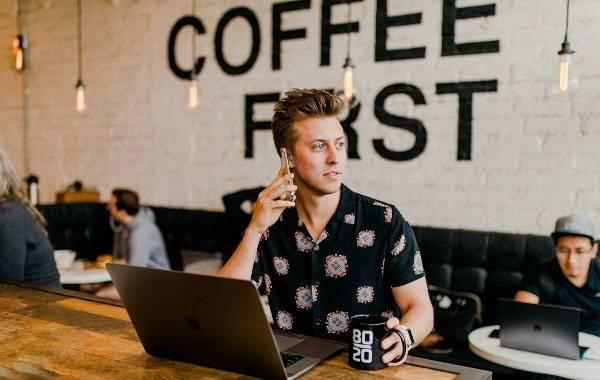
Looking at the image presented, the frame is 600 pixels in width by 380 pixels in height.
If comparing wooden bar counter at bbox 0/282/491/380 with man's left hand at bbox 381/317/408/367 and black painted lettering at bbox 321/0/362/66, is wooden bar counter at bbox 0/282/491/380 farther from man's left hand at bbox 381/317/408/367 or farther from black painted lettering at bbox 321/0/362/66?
black painted lettering at bbox 321/0/362/66

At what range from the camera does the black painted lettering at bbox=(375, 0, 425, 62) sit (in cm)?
354

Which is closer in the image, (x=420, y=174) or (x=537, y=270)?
(x=537, y=270)

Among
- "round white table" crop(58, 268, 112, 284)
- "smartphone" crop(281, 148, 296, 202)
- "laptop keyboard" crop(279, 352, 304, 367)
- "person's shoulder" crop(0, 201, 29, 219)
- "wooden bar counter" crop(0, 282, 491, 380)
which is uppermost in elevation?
"smartphone" crop(281, 148, 296, 202)

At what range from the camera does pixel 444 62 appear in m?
3.46

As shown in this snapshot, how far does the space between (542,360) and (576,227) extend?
80cm

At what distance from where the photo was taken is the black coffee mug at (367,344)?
45.6 inches

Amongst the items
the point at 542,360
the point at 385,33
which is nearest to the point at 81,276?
the point at 385,33

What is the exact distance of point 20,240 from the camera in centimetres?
225

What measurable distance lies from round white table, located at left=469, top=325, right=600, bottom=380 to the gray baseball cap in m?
0.46

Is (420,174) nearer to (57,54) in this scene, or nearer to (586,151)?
(586,151)

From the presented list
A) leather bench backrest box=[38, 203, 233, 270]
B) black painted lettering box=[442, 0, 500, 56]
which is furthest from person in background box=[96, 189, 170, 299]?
black painted lettering box=[442, 0, 500, 56]

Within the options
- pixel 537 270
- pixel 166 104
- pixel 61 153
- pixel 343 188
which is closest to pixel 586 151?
pixel 537 270

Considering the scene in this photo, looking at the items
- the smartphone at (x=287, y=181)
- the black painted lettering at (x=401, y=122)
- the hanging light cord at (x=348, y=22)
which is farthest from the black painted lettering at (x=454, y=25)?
the smartphone at (x=287, y=181)

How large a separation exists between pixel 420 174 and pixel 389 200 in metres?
0.26
